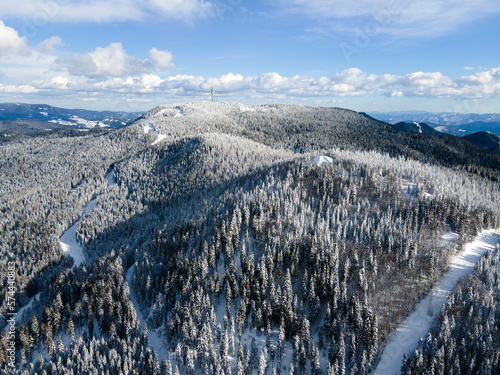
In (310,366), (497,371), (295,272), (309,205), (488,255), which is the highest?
(309,205)

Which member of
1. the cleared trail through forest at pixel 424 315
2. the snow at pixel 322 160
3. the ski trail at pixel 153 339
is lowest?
the ski trail at pixel 153 339

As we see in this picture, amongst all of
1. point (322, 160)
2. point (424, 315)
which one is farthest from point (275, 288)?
point (322, 160)

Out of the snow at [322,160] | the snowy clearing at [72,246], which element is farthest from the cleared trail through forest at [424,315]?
the snowy clearing at [72,246]

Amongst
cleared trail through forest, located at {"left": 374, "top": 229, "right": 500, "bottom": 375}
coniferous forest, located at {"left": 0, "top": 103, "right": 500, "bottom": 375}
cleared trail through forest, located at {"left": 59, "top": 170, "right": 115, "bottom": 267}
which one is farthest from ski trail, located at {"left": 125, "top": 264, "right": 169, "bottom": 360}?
cleared trail through forest, located at {"left": 374, "top": 229, "right": 500, "bottom": 375}

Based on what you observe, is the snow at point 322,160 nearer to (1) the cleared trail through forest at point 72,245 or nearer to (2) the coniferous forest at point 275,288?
(2) the coniferous forest at point 275,288

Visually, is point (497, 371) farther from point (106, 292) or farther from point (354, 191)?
point (106, 292)

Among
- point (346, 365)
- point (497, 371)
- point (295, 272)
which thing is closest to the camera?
point (497, 371)

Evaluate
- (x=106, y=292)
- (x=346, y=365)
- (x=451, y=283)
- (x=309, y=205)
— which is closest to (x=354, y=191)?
(x=309, y=205)
